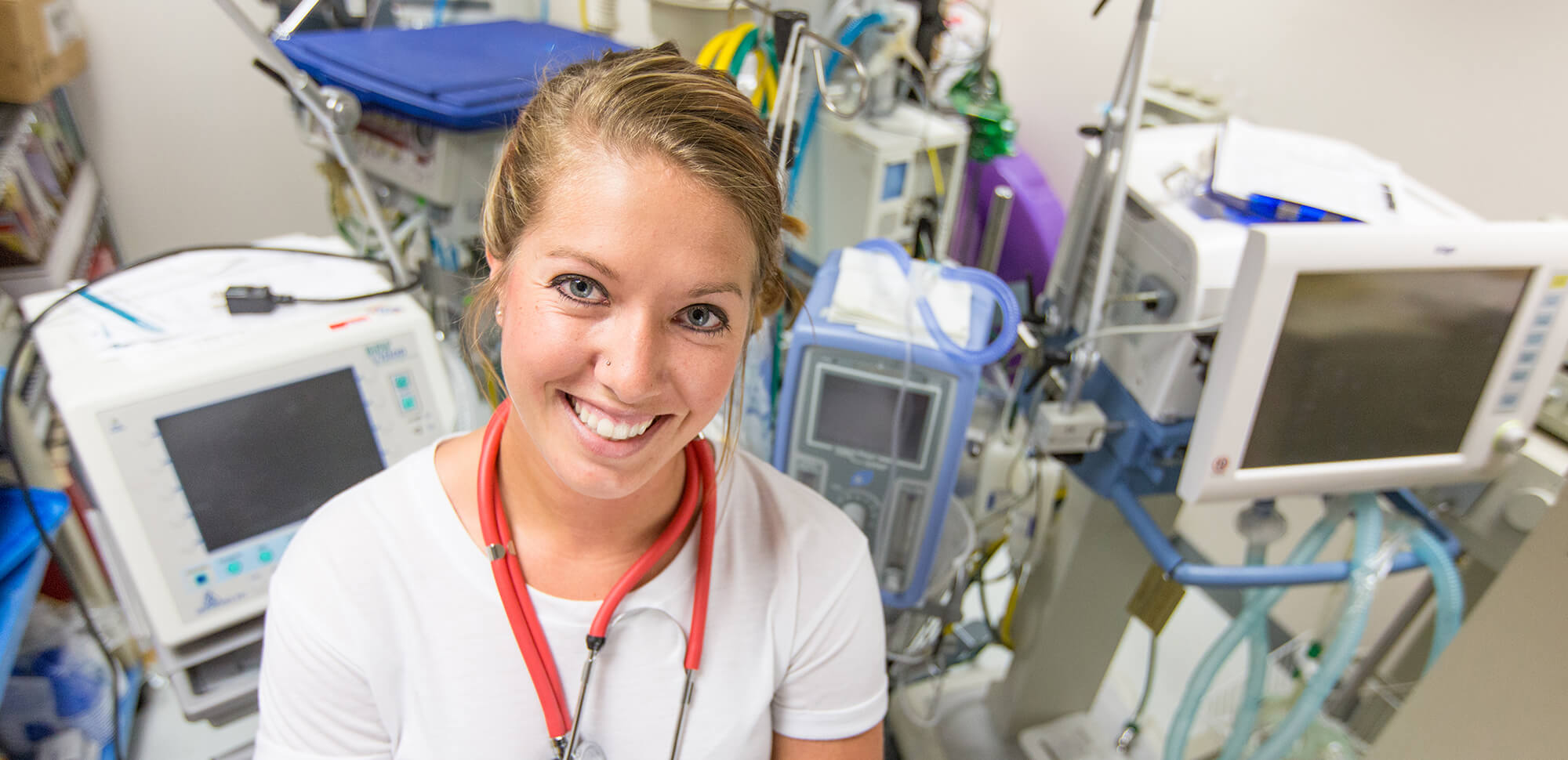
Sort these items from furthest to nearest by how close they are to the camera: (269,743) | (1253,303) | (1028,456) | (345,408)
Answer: (1028,456) < (345,408) < (1253,303) < (269,743)

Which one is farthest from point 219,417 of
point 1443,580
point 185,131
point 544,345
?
point 185,131

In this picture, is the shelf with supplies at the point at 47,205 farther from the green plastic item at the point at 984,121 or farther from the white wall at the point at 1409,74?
the white wall at the point at 1409,74

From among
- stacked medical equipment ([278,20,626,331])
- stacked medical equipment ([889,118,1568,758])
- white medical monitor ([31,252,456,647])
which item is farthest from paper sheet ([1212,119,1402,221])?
white medical monitor ([31,252,456,647])

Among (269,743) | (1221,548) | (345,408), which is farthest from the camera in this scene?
(1221,548)

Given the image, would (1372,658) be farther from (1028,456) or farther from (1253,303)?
(1253,303)

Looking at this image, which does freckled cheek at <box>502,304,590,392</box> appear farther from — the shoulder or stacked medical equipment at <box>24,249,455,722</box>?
stacked medical equipment at <box>24,249,455,722</box>

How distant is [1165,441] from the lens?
3.87ft

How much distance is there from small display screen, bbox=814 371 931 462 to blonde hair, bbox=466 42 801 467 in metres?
0.37

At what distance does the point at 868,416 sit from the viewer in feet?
3.87

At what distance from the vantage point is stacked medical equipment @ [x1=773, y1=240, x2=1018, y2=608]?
43.9 inches

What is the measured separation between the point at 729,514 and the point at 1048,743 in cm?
109

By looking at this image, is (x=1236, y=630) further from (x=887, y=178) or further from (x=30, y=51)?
(x=30, y=51)

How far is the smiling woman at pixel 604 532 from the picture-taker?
2.32ft

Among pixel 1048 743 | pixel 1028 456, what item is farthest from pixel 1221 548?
pixel 1028 456
